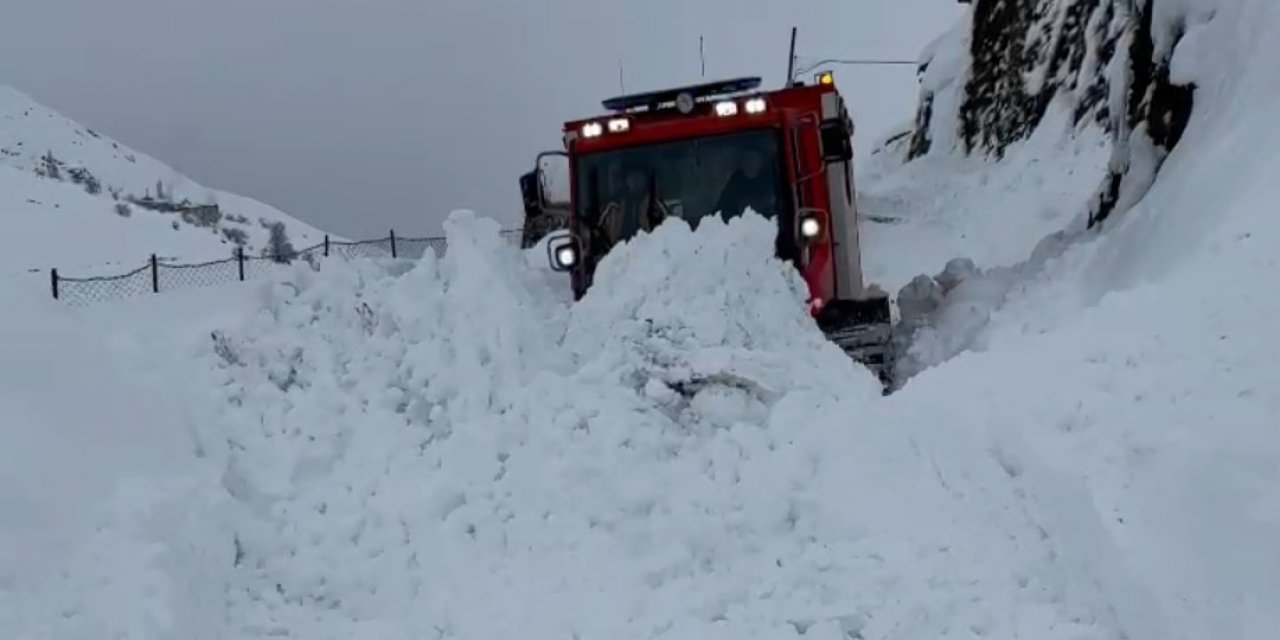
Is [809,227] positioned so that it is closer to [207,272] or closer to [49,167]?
[207,272]

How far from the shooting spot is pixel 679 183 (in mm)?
10648

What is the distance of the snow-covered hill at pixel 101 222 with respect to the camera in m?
42.6

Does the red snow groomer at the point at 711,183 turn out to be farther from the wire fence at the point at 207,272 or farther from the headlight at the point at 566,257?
the wire fence at the point at 207,272

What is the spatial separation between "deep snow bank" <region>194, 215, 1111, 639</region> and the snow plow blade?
1.71 meters

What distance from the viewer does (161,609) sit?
5.50 metres

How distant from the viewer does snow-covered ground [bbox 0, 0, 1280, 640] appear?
545 centimetres

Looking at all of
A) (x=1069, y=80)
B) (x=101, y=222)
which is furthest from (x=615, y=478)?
(x=101, y=222)

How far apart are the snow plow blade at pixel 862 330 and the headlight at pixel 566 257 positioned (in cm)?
213

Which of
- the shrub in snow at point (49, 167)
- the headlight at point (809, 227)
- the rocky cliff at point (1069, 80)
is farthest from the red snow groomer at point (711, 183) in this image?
the shrub in snow at point (49, 167)

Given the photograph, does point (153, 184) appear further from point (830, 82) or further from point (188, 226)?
point (830, 82)

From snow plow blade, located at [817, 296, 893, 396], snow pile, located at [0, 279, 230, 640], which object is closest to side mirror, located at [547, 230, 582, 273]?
snow plow blade, located at [817, 296, 893, 396]

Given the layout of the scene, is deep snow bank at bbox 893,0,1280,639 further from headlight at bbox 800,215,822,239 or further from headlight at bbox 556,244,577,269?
headlight at bbox 556,244,577,269

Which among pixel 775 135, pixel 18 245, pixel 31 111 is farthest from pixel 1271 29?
pixel 31 111

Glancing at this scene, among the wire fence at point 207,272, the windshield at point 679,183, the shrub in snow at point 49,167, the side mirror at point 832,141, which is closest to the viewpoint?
the windshield at point 679,183
